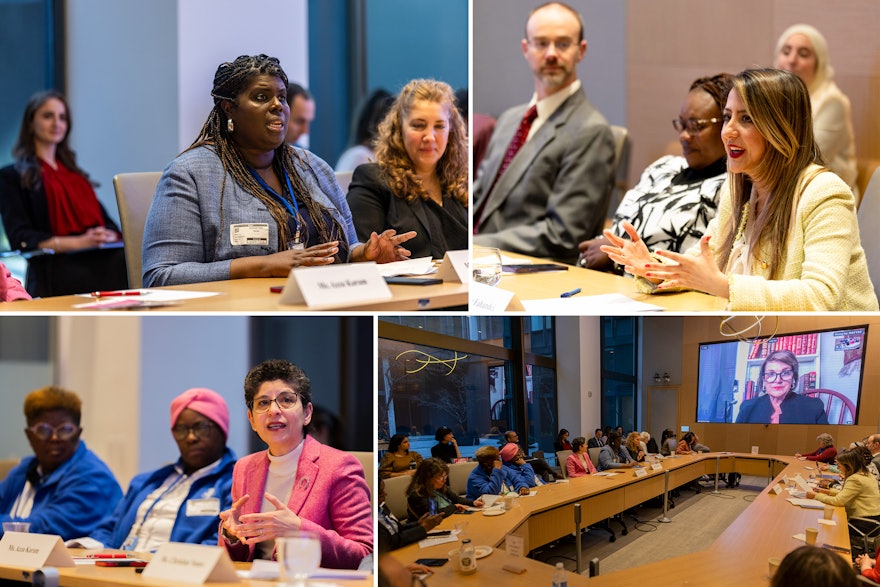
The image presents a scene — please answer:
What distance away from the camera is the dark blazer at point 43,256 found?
13.1 feet

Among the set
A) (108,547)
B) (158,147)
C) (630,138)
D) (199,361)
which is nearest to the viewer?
(108,547)

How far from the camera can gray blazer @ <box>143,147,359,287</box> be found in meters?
2.03

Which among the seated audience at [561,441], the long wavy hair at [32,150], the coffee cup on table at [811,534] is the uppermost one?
the long wavy hair at [32,150]

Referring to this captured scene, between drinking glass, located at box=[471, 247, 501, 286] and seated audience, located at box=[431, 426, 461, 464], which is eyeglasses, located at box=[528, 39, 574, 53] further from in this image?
seated audience, located at box=[431, 426, 461, 464]

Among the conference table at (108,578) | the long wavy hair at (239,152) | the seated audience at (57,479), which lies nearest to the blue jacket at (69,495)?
the seated audience at (57,479)

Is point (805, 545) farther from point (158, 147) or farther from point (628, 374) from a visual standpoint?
point (158, 147)

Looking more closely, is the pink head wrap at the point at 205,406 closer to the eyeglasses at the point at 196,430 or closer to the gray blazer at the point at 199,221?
the eyeglasses at the point at 196,430

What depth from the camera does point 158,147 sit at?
4398 mm

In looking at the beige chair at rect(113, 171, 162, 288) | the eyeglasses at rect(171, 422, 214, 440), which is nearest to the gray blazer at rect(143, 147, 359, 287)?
the beige chair at rect(113, 171, 162, 288)

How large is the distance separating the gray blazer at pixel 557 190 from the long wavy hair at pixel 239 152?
121 cm

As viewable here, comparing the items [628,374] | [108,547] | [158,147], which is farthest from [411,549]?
[158,147]

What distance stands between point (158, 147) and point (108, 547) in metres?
2.23

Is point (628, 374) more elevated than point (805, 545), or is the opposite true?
point (628, 374)

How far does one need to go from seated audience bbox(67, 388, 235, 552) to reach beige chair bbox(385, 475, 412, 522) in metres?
0.99
